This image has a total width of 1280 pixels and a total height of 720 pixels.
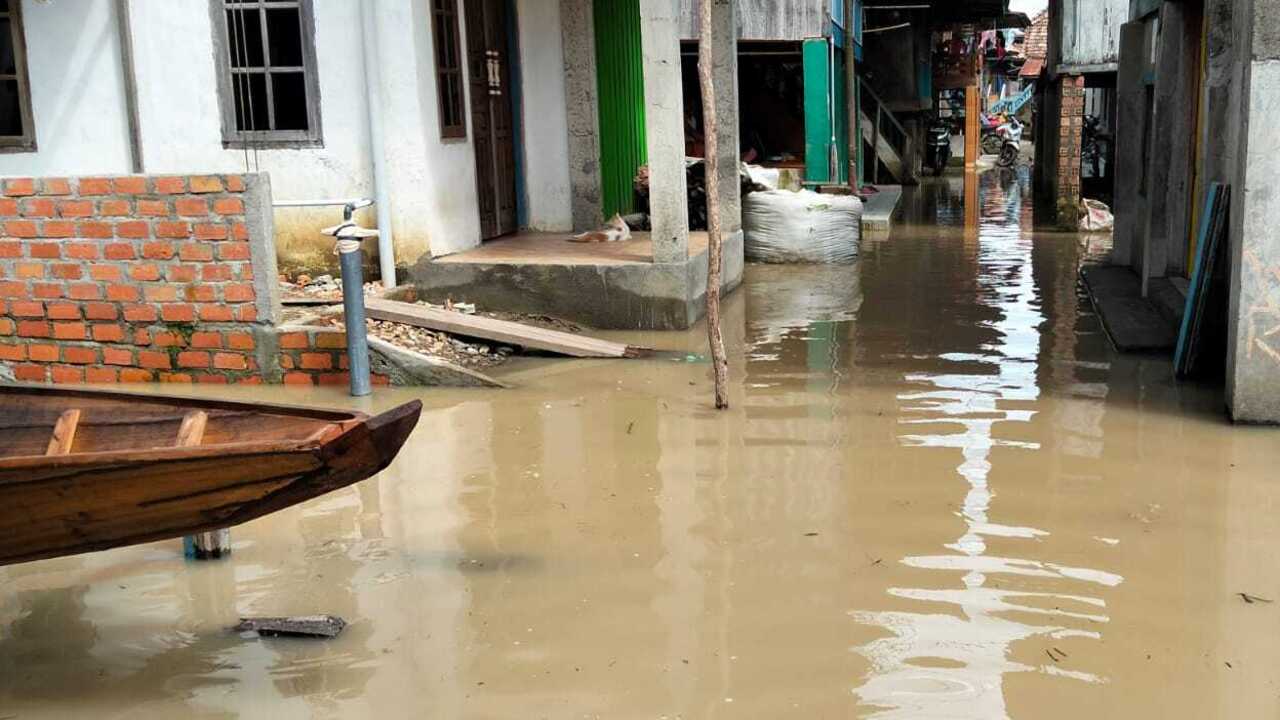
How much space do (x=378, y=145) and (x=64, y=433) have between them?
554cm

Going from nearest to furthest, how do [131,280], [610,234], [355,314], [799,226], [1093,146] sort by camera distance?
[355,314] → [131,280] → [610,234] → [799,226] → [1093,146]

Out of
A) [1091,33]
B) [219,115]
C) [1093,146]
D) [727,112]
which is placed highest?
[1091,33]

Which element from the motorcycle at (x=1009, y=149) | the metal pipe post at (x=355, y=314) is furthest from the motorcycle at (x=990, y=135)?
the metal pipe post at (x=355, y=314)

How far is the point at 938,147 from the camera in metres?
32.8

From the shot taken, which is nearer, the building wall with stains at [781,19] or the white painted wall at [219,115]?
the white painted wall at [219,115]

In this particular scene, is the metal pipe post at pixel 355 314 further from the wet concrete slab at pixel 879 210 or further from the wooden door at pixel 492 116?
the wet concrete slab at pixel 879 210

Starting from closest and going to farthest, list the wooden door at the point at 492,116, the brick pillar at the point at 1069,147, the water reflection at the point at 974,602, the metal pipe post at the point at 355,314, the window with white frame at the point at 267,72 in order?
the water reflection at the point at 974,602 < the metal pipe post at the point at 355,314 < the window with white frame at the point at 267,72 < the wooden door at the point at 492,116 < the brick pillar at the point at 1069,147

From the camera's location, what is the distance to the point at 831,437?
655cm

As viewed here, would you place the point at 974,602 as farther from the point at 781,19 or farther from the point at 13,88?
the point at 781,19

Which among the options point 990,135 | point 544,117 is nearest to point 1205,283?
point 544,117

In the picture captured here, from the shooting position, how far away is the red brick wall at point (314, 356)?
796cm

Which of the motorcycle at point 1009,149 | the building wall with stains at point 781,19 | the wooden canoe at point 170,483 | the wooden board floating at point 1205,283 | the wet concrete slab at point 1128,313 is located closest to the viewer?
the wooden canoe at point 170,483

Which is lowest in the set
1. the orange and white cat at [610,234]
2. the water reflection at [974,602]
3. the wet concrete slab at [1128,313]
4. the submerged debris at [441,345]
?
the water reflection at [974,602]

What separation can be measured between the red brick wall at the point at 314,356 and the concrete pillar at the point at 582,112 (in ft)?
14.4
